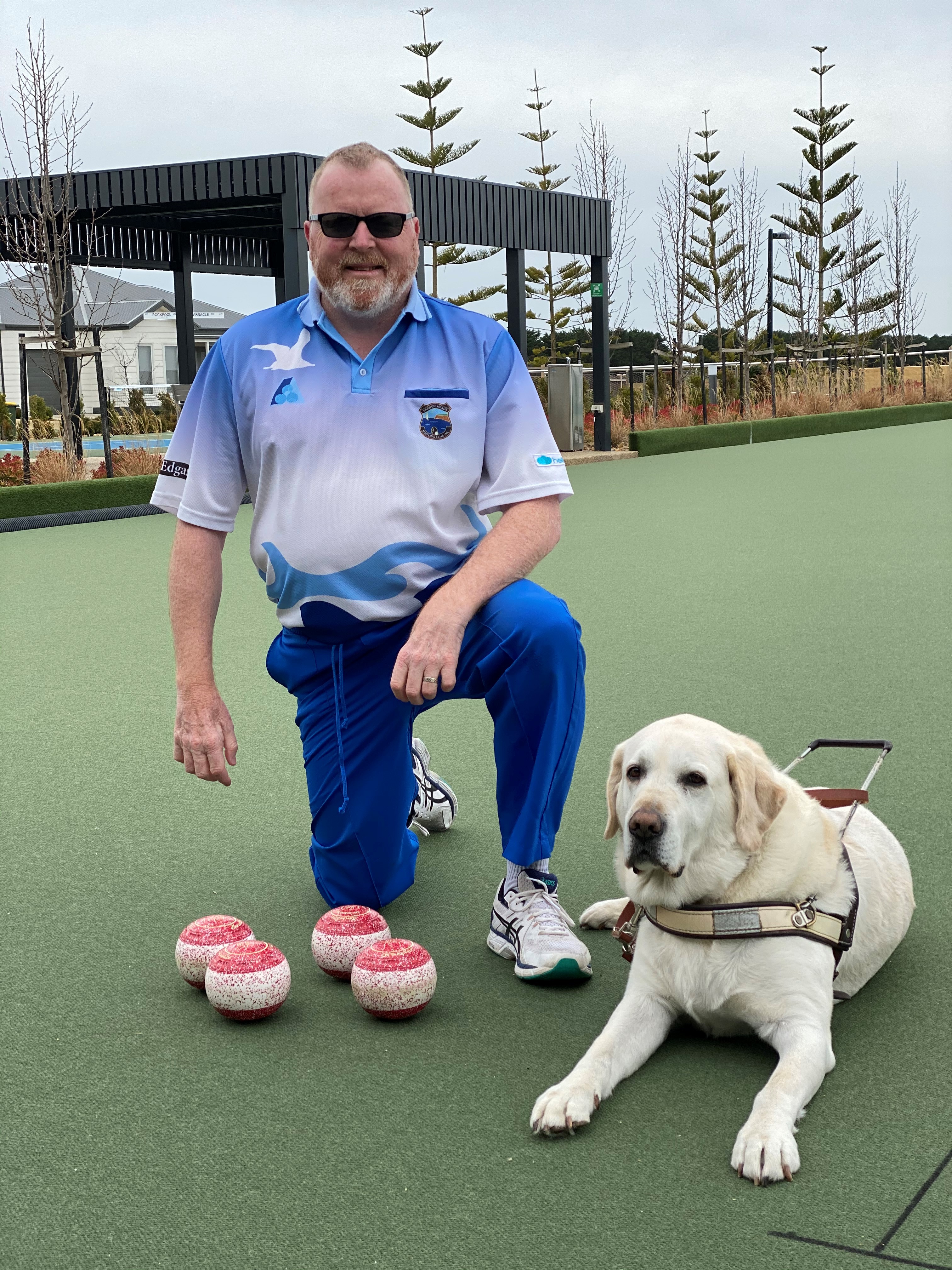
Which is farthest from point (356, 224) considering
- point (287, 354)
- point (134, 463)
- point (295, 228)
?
point (134, 463)

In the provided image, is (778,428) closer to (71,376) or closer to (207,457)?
(71,376)

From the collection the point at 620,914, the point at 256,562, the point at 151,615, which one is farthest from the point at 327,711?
the point at 151,615

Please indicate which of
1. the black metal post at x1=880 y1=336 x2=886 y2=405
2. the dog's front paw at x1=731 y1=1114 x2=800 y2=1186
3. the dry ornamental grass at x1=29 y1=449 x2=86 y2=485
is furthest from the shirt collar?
the black metal post at x1=880 y1=336 x2=886 y2=405

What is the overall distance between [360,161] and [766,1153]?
95.6 inches

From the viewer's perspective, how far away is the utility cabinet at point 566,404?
2136 centimetres

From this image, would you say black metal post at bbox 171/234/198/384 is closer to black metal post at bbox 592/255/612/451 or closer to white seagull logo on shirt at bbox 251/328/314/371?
black metal post at bbox 592/255/612/451

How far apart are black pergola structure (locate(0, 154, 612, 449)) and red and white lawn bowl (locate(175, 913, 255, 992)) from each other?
42.5 feet

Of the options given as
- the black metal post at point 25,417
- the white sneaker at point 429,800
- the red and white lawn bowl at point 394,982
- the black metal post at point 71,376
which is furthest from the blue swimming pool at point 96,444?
the red and white lawn bowl at point 394,982

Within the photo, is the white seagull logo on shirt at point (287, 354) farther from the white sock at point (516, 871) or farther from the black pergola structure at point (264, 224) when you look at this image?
the black pergola structure at point (264, 224)

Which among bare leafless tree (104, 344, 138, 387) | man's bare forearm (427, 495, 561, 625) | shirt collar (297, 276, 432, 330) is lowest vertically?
man's bare forearm (427, 495, 561, 625)

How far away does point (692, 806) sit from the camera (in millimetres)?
2588

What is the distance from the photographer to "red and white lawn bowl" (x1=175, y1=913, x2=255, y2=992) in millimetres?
2947

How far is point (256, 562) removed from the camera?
11.5 feet

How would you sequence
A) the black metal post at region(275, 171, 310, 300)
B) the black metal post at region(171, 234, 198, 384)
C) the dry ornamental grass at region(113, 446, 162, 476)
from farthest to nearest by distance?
the black metal post at region(171, 234, 198, 384) < the dry ornamental grass at region(113, 446, 162, 476) < the black metal post at region(275, 171, 310, 300)
